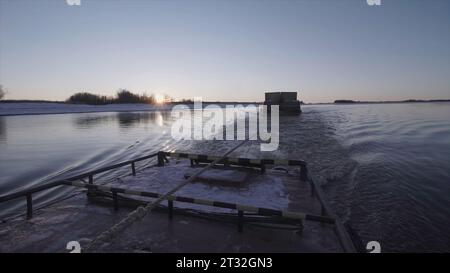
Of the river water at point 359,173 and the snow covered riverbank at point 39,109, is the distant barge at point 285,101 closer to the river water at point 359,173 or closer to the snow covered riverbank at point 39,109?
the river water at point 359,173

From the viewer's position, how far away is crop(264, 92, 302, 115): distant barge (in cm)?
5775

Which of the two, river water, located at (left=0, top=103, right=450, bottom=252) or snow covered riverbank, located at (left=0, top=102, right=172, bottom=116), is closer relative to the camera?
river water, located at (left=0, top=103, right=450, bottom=252)

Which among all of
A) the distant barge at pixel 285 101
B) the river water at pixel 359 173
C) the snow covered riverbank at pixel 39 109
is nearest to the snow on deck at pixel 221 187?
the river water at pixel 359 173

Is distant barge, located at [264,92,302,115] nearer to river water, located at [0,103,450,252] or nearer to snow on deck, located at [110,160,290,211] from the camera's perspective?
river water, located at [0,103,450,252]

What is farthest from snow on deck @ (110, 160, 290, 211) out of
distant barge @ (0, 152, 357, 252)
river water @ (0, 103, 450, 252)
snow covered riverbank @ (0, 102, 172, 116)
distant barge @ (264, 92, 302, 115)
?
snow covered riverbank @ (0, 102, 172, 116)

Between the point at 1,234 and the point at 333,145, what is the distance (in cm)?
1715

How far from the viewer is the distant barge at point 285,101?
189 feet

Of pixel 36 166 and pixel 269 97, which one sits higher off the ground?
pixel 269 97

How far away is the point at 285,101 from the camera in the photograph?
59.2 metres
